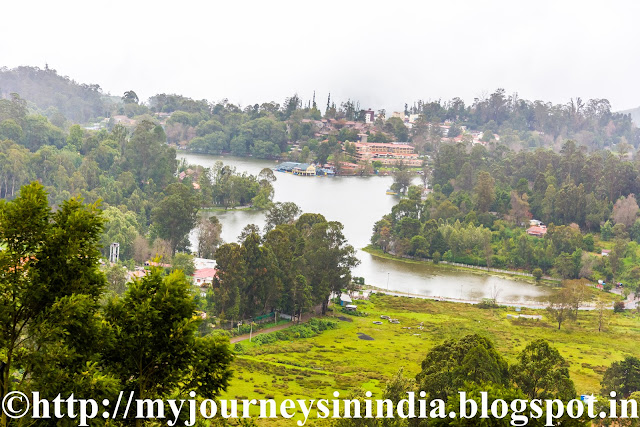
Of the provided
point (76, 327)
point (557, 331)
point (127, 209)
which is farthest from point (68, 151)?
point (76, 327)

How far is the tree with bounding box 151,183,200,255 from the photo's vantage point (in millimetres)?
26594

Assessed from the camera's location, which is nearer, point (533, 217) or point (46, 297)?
point (46, 297)

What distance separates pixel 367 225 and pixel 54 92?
53285 mm

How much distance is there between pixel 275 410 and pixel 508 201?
88.0 ft

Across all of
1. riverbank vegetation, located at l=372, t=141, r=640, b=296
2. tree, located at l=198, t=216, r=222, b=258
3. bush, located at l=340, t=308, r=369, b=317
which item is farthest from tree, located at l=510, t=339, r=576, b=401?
riverbank vegetation, located at l=372, t=141, r=640, b=296

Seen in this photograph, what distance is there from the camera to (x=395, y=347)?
19.2 meters

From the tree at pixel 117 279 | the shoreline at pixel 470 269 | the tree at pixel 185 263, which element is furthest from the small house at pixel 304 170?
the tree at pixel 117 279

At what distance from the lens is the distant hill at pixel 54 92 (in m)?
74.8

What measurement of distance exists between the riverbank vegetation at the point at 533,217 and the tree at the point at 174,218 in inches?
379

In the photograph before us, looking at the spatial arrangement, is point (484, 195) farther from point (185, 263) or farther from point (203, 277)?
point (185, 263)

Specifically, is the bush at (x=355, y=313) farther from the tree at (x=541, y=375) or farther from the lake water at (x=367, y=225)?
the tree at (x=541, y=375)

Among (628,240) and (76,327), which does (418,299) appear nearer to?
(628,240)

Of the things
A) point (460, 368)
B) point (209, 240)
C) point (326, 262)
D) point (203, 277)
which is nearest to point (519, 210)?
point (326, 262)

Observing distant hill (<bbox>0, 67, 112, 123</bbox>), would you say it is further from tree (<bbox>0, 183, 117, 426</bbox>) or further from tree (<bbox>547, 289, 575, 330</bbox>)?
tree (<bbox>0, 183, 117, 426</bbox>)
